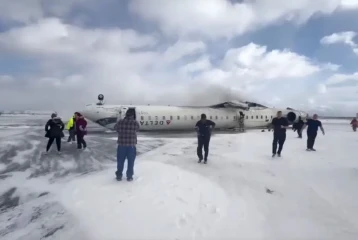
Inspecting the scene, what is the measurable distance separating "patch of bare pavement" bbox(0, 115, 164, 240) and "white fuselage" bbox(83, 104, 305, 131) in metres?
12.2

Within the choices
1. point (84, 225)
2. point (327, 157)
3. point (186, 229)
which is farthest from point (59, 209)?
point (327, 157)

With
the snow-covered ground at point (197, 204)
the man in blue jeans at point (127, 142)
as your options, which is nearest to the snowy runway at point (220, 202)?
the snow-covered ground at point (197, 204)

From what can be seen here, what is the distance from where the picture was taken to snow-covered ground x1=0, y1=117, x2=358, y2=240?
4.90m

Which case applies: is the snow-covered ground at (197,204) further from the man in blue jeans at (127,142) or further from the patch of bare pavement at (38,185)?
the man in blue jeans at (127,142)

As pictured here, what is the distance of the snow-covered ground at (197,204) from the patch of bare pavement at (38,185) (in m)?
0.03

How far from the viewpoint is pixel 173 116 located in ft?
→ 92.3

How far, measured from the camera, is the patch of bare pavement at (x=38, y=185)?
16.6 ft

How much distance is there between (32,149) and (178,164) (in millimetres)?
7724

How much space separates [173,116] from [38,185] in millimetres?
20834

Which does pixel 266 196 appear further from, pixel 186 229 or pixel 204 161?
pixel 204 161

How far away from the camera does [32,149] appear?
13141 mm

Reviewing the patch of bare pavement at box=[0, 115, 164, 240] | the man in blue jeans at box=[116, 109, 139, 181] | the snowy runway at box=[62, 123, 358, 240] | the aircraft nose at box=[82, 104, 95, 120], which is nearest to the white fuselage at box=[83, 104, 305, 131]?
the aircraft nose at box=[82, 104, 95, 120]

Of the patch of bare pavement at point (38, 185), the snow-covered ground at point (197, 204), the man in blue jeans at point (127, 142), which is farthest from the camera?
the man in blue jeans at point (127, 142)

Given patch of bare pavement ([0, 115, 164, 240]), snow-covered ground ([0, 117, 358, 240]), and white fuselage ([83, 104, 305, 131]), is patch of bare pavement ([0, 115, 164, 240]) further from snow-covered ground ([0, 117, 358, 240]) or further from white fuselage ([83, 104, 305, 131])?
white fuselage ([83, 104, 305, 131])
